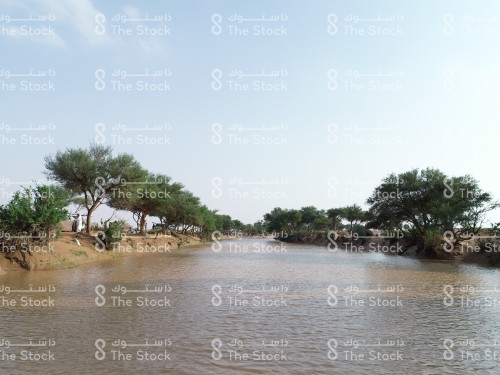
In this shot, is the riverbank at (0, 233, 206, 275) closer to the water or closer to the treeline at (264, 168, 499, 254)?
the water

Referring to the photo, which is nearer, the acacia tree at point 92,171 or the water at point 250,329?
the water at point 250,329

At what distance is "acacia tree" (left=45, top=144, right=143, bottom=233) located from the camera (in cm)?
4047

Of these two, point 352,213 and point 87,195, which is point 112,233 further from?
point 352,213

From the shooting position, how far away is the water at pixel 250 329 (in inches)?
291

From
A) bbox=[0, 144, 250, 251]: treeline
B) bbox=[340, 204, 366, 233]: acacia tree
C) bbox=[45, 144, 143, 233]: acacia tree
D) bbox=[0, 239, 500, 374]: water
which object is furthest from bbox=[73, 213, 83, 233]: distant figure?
bbox=[340, 204, 366, 233]: acacia tree

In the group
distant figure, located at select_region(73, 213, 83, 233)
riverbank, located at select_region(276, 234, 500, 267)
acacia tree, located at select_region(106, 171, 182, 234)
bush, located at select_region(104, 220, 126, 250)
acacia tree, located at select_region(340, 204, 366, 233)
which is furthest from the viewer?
acacia tree, located at select_region(340, 204, 366, 233)

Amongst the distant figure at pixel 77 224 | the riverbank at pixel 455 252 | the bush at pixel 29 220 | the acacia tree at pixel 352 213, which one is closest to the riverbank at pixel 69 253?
the bush at pixel 29 220

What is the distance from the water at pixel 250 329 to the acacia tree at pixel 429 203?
2439cm

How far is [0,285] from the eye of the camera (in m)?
16.5

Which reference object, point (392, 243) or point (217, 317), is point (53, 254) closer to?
point (217, 317)

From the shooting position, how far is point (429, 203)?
47.6 metres

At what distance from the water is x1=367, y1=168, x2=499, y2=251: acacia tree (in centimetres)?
2439

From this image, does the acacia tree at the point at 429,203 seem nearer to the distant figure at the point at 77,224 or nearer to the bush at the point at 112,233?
the bush at the point at 112,233

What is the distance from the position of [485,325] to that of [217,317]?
24.8ft
